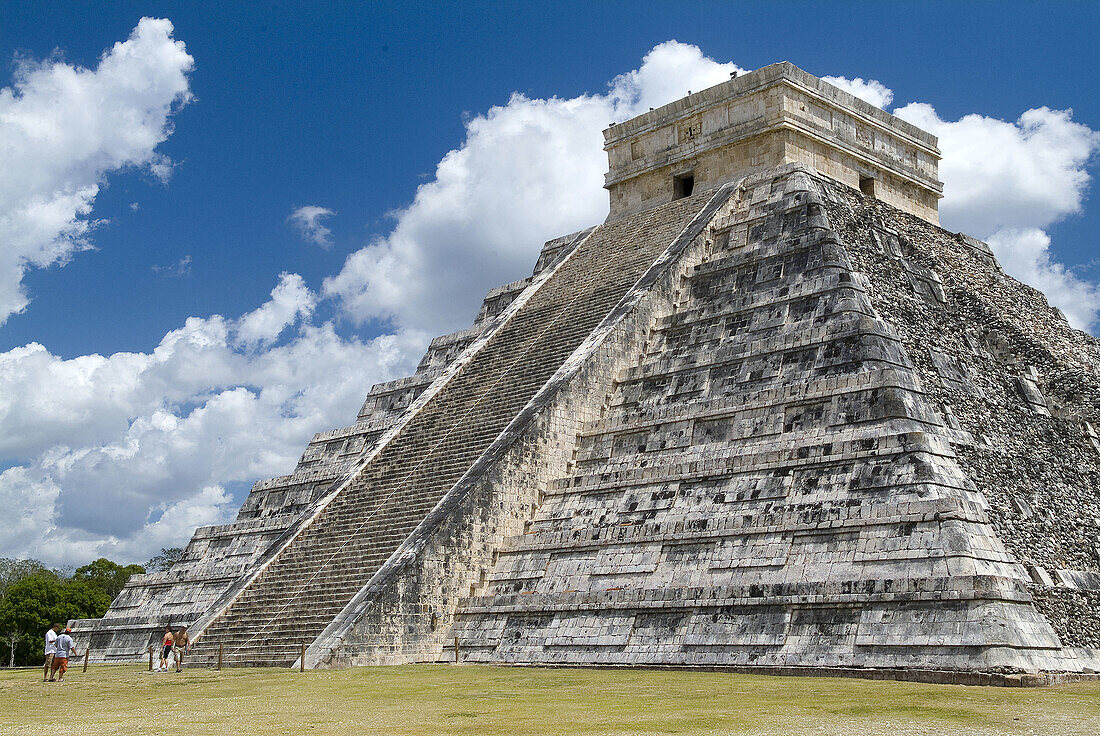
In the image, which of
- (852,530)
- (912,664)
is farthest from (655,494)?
(912,664)

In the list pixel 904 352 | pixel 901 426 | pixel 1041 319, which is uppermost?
pixel 1041 319

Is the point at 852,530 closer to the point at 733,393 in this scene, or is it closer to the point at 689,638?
the point at 689,638

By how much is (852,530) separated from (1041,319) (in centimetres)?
1095

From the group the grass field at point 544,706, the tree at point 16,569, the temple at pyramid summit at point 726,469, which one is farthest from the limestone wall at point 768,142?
the tree at point 16,569

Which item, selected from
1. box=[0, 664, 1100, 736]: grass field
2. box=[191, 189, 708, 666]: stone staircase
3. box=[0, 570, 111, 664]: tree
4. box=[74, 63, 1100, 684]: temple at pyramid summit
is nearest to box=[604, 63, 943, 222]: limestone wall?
box=[74, 63, 1100, 684]: temple at pyramid summit

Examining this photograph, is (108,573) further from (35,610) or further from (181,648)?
(181,648)

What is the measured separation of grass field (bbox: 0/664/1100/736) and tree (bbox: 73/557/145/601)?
31.6 meters

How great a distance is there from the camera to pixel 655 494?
15461mm

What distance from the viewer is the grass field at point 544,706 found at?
28.1 ft

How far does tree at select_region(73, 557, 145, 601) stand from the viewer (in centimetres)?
4286

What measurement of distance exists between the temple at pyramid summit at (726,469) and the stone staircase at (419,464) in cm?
6

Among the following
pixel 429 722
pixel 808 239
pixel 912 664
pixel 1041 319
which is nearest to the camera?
pixel 429 722

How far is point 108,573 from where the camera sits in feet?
144

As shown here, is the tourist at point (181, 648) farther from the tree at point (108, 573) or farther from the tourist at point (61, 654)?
the tree at point (108, 573)
